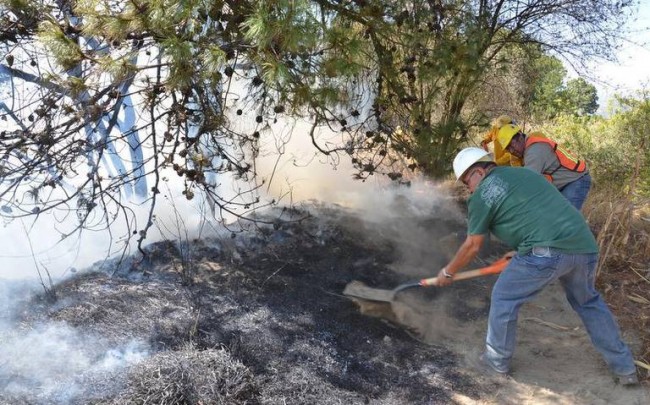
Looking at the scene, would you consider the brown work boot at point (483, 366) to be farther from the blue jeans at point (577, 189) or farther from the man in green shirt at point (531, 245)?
the blue jeans at point (577, 189)

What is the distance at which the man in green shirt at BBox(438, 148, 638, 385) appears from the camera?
11.6 feet

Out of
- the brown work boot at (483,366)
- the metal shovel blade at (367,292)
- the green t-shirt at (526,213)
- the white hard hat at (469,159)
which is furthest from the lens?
the metal shovel blade at (367,292)

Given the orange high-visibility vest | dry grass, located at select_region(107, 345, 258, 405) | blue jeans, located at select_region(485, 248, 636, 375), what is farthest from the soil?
the orange high-visibility vest

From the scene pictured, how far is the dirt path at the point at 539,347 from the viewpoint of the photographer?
3.66 metres

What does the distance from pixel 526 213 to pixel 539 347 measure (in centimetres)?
140

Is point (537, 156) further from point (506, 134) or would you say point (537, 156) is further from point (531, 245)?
point (531, 245)

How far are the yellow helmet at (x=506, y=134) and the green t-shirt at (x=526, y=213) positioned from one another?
48.1 inches

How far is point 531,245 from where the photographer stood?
3.58 metres

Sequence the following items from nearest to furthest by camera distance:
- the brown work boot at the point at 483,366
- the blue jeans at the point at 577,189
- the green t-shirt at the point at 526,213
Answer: the green t-shirt at the point at 526,213
the brown work boot at the point at 483,366
the blue jeans at the point at 577,189

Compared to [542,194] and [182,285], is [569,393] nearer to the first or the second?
[542,194]

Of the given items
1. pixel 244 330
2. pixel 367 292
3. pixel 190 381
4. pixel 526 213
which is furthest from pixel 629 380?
pixel 190 381

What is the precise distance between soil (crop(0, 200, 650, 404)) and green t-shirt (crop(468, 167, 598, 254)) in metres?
1.02

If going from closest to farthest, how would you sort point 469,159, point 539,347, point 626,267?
point 469,159, point 539,347, point 626,267

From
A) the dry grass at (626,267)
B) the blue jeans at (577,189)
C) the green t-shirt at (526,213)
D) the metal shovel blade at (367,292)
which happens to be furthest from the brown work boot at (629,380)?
the blue jeans at (577,189)
